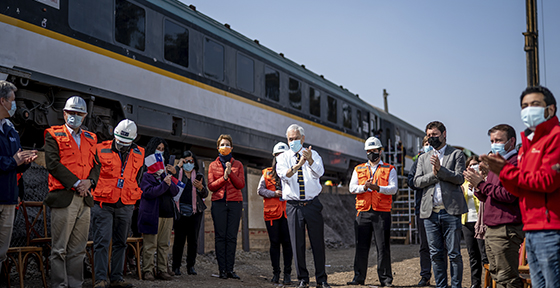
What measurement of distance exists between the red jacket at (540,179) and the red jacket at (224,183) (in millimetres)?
4880

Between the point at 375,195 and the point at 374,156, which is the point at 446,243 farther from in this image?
the point at 374,156

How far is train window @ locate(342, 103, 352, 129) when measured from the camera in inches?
776

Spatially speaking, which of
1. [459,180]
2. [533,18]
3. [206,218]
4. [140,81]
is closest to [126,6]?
[140,81]

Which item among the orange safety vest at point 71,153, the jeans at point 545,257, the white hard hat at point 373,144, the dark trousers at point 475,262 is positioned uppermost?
the white hard hat at point 373,144

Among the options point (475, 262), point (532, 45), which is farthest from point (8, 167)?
point (532, 45)

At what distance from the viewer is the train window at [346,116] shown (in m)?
19.7

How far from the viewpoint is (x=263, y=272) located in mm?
9398

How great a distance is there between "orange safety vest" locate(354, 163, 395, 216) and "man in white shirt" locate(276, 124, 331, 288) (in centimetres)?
117

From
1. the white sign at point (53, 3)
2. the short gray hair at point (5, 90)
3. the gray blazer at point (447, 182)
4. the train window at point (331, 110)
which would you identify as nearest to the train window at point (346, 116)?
the train window at point (331, 110)

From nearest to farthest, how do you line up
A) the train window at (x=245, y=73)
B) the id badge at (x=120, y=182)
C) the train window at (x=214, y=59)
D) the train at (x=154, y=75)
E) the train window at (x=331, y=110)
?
the id badge at (x=120, y=182) < the train at (x=154, y=75) < the train window at (x=214, y=59) < the train window at (x=245, y=73) < the train window at (x=331, y=110)

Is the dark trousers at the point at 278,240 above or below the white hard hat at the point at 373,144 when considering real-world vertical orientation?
below

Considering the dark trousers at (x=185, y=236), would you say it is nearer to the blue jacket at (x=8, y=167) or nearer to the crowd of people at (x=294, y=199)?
the crowd of people at (x=294, y=199)

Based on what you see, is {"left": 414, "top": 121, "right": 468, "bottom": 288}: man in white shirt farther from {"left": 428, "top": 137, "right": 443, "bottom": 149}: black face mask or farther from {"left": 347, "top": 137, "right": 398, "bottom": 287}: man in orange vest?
{"left": 347, "top": 137, "right": 398, "bottom": 287}: man in orange vest

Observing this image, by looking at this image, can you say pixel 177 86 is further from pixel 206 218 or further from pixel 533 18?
pixel 533 18
